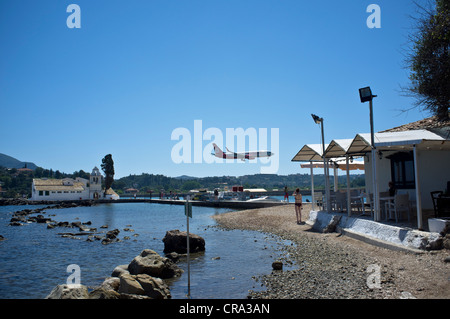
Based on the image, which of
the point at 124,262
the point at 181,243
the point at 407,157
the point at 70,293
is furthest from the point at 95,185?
the point at 70,293

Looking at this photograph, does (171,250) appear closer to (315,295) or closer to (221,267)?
(221,267)

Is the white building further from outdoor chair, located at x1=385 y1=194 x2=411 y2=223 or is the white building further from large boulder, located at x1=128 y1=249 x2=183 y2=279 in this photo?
large boulder, located at x1=128 y1=249 x2=183 y2=279

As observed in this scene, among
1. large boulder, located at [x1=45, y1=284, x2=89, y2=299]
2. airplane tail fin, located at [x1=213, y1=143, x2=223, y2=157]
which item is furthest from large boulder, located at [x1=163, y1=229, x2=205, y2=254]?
airplane tail fin, located at [x1=213, y1=143, x2=223, y2=157]

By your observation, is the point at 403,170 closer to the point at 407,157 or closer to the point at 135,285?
the point at 407,157

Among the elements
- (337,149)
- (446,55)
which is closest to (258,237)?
(337,149)

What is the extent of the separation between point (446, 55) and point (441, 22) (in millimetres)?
1159

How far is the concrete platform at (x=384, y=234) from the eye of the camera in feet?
31.4

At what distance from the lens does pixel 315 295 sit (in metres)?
7.46

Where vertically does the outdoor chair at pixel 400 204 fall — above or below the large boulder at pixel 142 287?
above

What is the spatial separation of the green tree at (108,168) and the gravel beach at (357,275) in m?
98.0

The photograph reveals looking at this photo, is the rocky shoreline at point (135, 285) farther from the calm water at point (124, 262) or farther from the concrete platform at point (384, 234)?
the concrete platform at point (384, 234)

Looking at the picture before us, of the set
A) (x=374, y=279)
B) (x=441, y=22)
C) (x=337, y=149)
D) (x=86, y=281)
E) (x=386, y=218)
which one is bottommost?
(x=86, y=281)

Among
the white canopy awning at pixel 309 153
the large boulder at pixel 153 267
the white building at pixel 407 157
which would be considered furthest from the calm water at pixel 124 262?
the white building at pixel 407 157

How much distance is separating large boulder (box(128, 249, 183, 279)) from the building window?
37.9 feet
